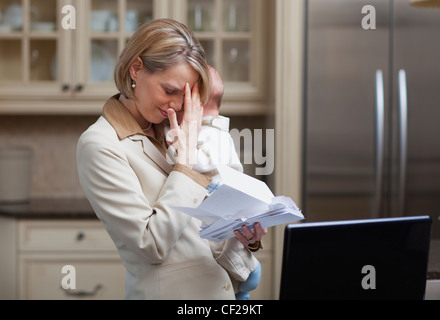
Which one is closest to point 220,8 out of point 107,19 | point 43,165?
point 107,19

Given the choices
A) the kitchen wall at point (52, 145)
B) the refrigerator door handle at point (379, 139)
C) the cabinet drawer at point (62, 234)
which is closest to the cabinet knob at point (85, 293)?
the cabinet drawer at point (62, 234)

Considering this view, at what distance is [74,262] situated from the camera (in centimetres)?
298

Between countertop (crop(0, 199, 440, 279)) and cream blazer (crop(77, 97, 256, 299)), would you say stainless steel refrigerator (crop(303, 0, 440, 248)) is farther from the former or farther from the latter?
cream blazer (crop(77, 97, 256, 299))

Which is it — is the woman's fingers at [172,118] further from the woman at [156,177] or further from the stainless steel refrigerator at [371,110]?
the stainless steel refrigerator at [371,110]

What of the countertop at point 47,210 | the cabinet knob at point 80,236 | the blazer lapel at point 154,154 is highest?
the blazer lapel at point 154,154

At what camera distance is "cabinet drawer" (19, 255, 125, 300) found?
9.73ft

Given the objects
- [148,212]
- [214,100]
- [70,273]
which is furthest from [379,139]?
[148,212]

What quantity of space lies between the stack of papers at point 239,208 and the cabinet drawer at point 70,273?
1910 millimetres

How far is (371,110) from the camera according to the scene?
9.46ft

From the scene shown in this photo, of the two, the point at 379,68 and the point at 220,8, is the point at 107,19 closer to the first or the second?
the point at 220,8

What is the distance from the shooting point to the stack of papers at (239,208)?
1.08 metres

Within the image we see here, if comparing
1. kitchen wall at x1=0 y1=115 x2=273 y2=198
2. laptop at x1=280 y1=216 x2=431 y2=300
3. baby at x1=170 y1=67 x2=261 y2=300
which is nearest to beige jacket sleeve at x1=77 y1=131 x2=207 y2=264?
baby at x1=170 y1=67 x2=261 y2=300

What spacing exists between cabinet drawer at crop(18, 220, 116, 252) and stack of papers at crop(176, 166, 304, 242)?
192 cm
